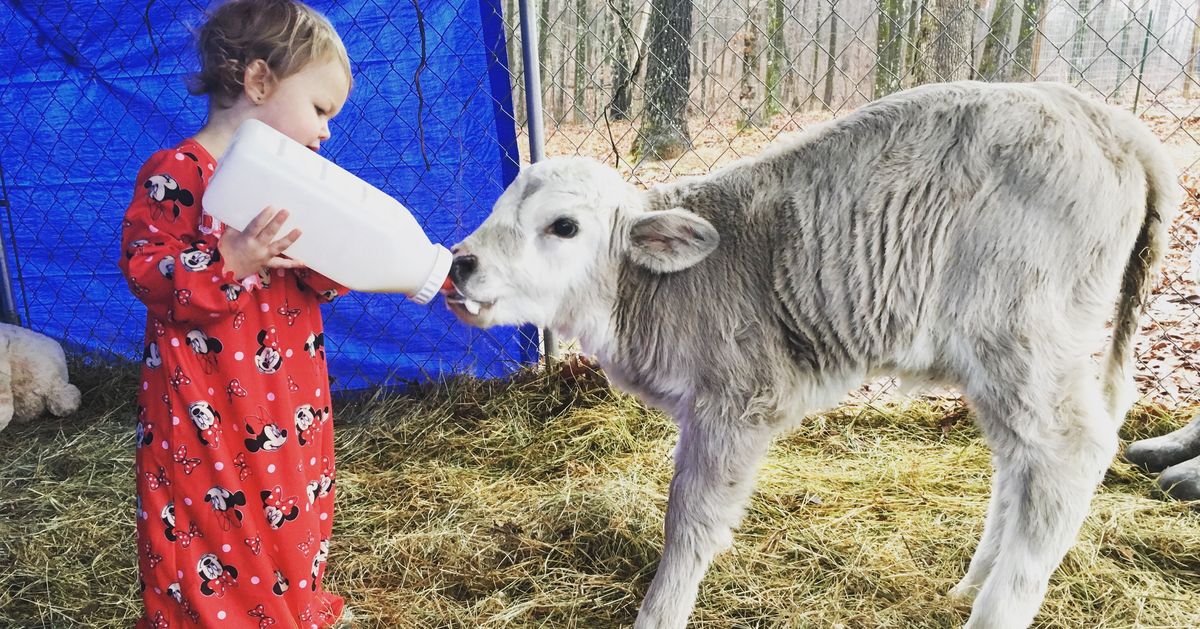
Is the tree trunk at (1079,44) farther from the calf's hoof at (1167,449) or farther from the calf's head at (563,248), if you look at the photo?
the calf's head at (563,248)

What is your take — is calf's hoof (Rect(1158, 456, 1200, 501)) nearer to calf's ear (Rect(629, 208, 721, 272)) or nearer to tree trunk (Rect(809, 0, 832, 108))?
calf's ear (Rect(629, 208, 721, 272))

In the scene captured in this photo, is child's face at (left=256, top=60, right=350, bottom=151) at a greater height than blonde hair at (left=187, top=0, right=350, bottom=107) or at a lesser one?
lesser

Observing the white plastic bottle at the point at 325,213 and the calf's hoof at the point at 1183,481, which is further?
the calf's hoof at the point at 1183,481

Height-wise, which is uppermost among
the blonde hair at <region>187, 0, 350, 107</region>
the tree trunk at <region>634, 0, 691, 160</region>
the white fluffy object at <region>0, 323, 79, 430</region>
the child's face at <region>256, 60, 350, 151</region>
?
the blonde hair at <region>187, 0, 350, 107</region>

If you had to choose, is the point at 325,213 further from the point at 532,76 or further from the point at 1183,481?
the point at 1183,481

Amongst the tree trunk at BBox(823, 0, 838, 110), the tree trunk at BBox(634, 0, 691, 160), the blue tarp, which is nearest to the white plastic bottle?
the blue tarp

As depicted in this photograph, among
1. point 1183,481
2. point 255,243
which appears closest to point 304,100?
point 255,243

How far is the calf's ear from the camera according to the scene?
2.48 metres

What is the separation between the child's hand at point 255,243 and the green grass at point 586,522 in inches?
55.6

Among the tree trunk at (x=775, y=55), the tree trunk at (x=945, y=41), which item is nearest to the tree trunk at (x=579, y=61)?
the tree trunk at (x=775, y=55)

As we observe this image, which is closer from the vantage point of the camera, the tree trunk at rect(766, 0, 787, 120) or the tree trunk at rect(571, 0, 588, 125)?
the tree trunk at rect(571, 0, 588, 125)

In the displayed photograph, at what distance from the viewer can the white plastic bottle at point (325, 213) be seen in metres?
1.77

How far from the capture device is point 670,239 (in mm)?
2529

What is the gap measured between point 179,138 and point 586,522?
2.88m
